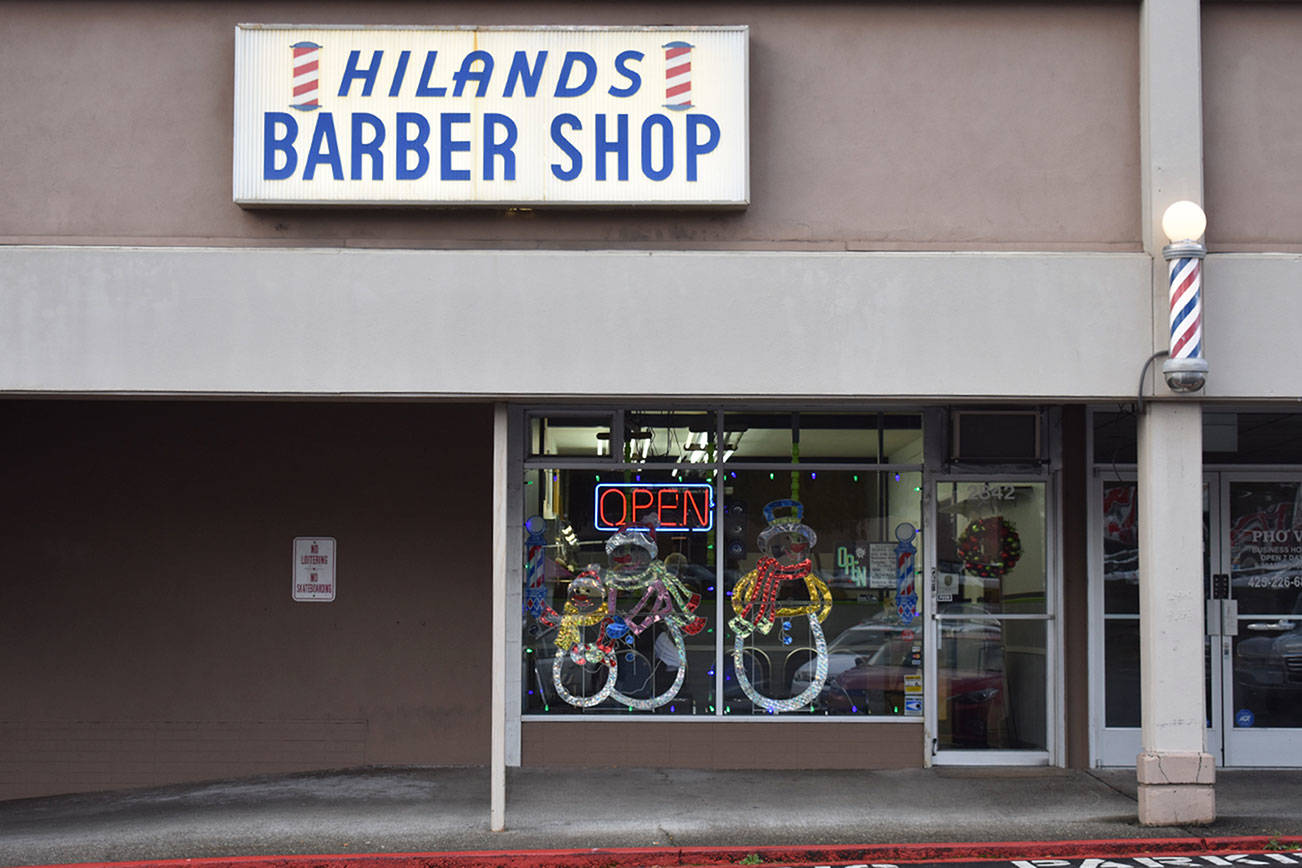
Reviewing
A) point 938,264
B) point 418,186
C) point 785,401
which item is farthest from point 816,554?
point 418,186

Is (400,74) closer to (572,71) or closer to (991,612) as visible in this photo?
(572,71)

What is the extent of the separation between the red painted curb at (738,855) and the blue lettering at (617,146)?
445cm

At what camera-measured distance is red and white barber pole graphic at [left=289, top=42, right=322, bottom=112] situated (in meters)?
8.76

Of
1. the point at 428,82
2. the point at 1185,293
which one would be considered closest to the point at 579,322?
the point at 428,82

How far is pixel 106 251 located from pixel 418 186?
2128 millimetres

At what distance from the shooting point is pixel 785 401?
351 inches

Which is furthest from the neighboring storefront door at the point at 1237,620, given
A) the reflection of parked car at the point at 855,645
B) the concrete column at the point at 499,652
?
the concrete column at the point at 499,652

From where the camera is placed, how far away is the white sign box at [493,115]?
8750 millimetres

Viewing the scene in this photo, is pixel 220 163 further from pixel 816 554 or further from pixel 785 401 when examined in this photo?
pixel 816 554

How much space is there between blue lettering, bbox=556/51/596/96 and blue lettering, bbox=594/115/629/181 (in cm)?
23

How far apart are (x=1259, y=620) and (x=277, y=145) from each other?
8523mm

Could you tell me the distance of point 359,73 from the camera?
880 cm

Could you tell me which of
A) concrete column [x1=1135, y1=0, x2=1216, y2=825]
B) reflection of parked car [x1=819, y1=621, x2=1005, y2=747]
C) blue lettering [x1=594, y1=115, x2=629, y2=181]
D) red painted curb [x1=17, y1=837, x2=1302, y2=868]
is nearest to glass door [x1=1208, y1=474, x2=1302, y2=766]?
reflection of parked car [x1=819, y1=621, x2=1005, y2=747]

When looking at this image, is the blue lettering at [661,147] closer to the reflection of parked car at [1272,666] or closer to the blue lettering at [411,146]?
the blue lettering at [411,146]
